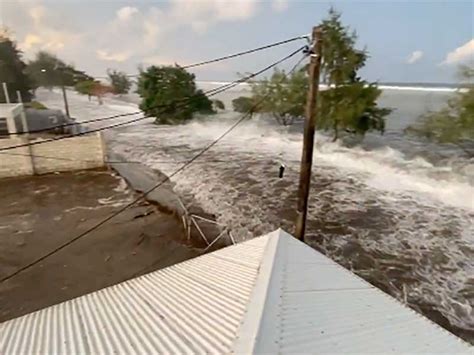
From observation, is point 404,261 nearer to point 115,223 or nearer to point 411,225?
point 411,225

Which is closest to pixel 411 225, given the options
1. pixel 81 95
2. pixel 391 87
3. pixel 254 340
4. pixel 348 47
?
pixel 254 340

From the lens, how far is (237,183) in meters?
17.1

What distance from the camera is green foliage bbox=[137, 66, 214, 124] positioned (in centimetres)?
3591

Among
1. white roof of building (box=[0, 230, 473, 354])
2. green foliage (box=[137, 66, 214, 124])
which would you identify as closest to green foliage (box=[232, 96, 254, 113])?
green foliage (box=[137, 66, 214, 124])

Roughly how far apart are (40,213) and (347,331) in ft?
41.6

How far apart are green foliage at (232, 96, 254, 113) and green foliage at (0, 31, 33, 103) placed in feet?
77.1

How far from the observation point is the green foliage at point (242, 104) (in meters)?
37.0

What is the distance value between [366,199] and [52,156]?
14877mm

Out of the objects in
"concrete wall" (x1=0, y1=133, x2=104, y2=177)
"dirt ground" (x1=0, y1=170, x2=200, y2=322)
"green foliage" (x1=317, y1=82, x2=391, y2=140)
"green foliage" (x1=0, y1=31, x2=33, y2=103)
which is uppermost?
"green foliage" (x1=0, y1=31, x2=33, y2=103)

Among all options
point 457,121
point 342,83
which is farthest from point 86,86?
point 457,121

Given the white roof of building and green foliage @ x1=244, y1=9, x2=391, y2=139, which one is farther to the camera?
green foliage @ x1=244, y1=9, x2=391, y2=139

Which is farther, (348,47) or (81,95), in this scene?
(81,95)

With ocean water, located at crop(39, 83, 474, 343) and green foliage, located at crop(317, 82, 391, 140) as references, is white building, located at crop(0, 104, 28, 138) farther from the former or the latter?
green foliage, located at crop(317, 82, 391, 140)

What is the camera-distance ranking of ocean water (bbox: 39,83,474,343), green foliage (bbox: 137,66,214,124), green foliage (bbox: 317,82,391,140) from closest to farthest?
ocean water (bbox: 39,83,474,343) → green foliage (bbox: 317,82,391,140) → green foliage (bbox: 137,66,214,124)
